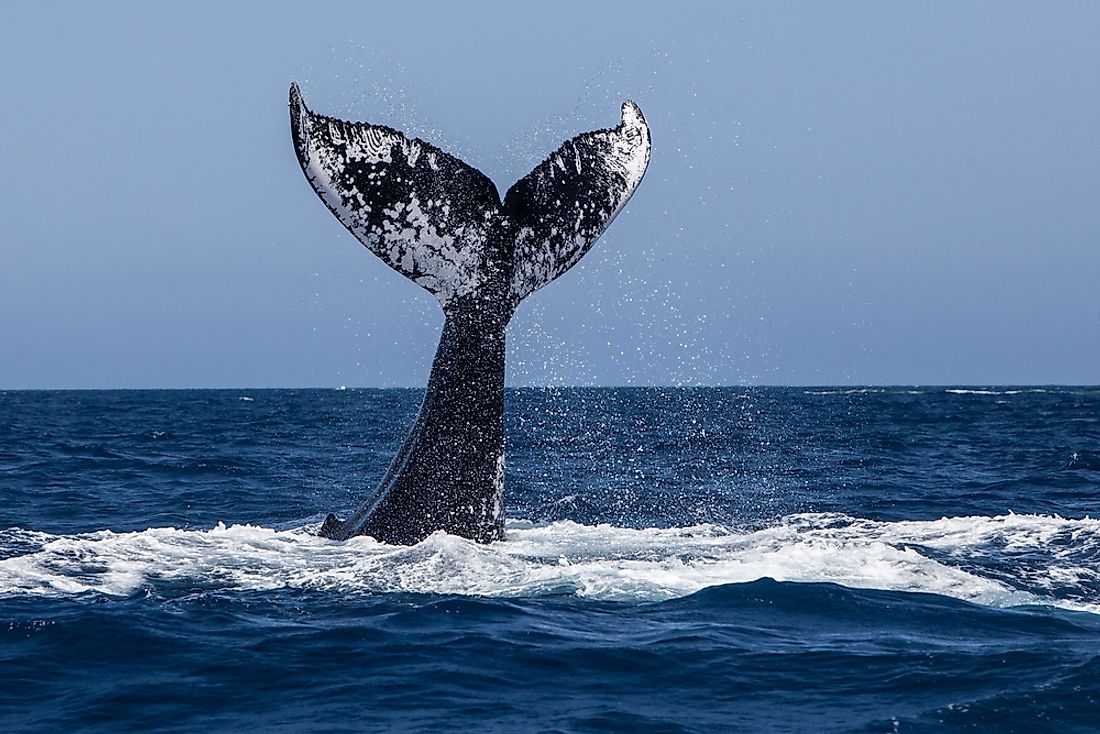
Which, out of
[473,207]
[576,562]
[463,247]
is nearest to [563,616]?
[576,562]

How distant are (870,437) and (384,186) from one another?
73.9ft

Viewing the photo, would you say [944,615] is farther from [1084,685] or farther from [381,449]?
[381,449]

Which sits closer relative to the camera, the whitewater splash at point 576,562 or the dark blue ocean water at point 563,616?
the dark blue ocean water at point 563,616

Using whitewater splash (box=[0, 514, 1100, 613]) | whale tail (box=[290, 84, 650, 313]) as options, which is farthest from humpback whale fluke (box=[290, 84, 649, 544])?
whitewater splash (box=[0, 514, 1100, 613])

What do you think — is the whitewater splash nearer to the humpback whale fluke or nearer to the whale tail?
the humpback whale fluke

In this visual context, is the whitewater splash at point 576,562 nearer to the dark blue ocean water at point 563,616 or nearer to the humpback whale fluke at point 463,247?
the dark blue ocean water at point 563,616

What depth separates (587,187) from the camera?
29.6 ft

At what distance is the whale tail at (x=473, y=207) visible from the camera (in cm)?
848

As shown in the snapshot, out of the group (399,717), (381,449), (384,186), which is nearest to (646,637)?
(399,717)

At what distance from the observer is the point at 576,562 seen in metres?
9.40

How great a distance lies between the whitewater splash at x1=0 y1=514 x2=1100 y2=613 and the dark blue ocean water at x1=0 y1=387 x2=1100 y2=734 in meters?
0.04

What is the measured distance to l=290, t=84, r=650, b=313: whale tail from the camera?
334 inches

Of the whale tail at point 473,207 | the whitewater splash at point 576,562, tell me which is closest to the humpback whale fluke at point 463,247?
the whale tail at point 473,207

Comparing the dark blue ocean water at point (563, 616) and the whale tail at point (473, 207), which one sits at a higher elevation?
the whale tail at point (473, 207)
